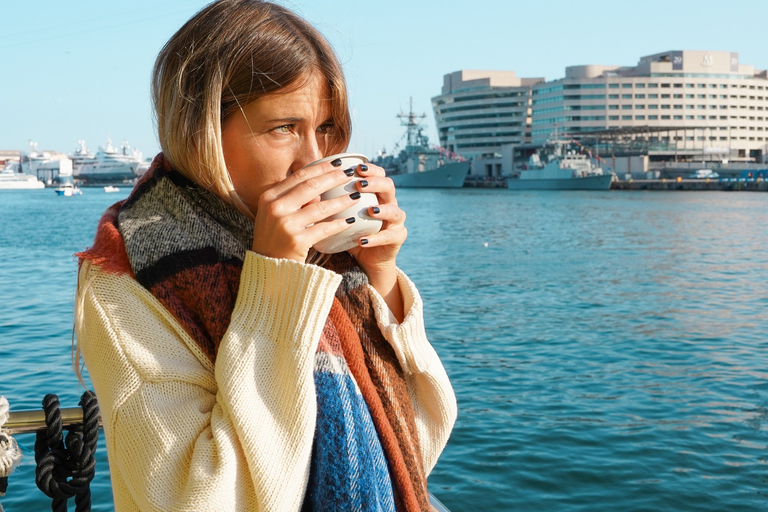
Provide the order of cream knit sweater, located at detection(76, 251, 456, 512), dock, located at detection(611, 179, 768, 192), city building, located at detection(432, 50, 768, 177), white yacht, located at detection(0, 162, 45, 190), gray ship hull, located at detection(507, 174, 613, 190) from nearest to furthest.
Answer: cream knit sweater, located at detection(76, 251, 456, 512) → dock, located at detection(611, 179, 768, 192) → gray ship hull, located at detection(507, 174, 613, 190) → city building, located at detection(432, 50, 768, 177) → white yacht, located at detection(0, 162, 45, 190)

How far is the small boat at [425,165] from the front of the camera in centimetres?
8556

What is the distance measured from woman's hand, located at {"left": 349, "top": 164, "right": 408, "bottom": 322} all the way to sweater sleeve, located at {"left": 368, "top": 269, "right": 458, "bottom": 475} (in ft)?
0.10

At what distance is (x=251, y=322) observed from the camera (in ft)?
3.48

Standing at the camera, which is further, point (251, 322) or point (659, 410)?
point (659, 410)

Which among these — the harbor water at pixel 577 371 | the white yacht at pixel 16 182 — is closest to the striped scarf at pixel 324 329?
the harbor water at pixel 577 371

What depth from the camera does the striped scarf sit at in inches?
42.4

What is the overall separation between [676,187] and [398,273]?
2826 inches

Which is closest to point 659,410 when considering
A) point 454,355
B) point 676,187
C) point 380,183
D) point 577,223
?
point 454,355

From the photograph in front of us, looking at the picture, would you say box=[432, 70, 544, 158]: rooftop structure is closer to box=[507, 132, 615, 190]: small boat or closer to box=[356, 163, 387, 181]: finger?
box=[507, 132, 615, 190]: small boat

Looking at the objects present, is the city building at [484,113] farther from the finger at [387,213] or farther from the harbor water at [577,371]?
the finger at [387,213]

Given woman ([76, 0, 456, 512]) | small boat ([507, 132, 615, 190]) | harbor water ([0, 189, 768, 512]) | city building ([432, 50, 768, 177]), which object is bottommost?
harbor water ([0, 189, 768, 512])

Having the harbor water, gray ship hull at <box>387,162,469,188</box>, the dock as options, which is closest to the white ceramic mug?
the harbor water

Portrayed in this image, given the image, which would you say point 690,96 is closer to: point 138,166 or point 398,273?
point 138,166

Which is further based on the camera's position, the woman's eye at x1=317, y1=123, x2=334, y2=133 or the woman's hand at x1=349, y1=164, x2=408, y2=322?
the woman's eye at x1=317, y1=123, x2=334, y2=133
